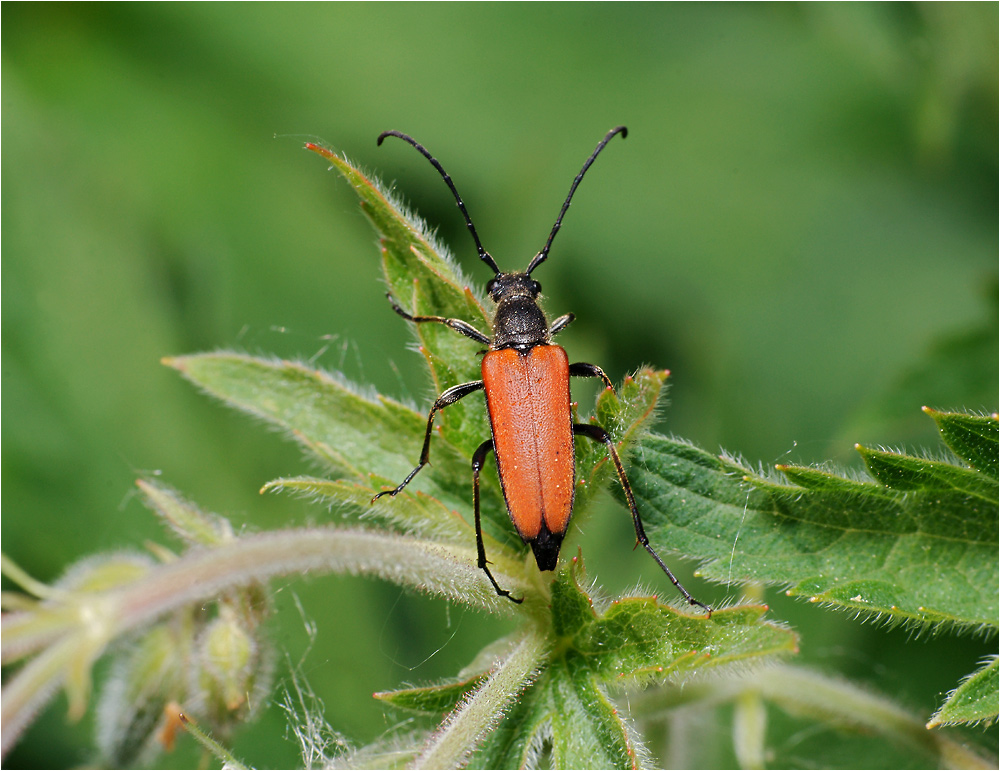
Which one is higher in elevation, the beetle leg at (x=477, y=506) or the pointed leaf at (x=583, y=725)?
the beetle leg at (x=477, y=506)

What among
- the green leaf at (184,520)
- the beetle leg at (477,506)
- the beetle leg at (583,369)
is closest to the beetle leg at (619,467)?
the beetle leg at (477,506)

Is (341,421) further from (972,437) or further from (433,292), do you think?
(972,437)

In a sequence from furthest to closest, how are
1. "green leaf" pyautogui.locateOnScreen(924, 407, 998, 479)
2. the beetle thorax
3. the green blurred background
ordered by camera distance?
the green blurred background → the beetle thorax → "green leaf" pyautogui.locateOnScreen(924, 407, 998, 479)

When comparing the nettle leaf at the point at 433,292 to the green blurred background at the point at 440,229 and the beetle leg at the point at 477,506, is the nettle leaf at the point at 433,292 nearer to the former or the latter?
the beetle leg at the point at 477,506

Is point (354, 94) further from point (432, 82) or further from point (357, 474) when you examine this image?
point (357, 474)

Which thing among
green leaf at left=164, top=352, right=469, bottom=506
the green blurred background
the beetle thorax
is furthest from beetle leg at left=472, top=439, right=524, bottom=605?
the green blurred background

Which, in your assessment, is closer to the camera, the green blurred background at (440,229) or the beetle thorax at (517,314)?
the beetle thorax at (517,314)

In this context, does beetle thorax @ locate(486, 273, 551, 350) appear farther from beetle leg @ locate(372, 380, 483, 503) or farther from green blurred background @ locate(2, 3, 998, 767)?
green blurred background @ locate(2, 3, 998, 767)
